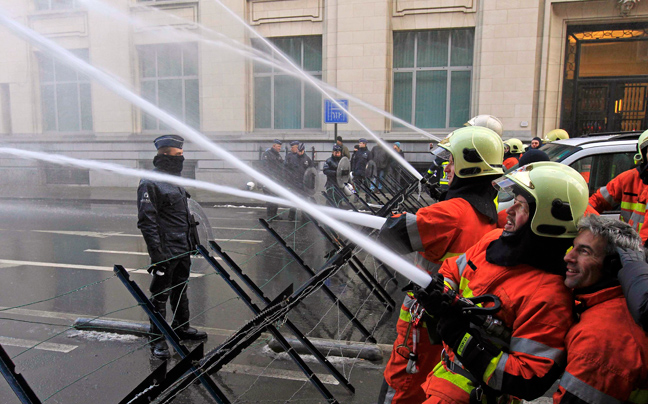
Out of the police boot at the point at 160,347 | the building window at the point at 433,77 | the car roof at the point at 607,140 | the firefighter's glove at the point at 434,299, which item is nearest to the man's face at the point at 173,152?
the police boot at the point at 160,347

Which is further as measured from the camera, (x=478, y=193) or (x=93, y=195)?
(x=93, y=195)

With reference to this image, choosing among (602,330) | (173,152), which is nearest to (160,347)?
(173,152)

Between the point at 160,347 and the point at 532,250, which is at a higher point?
the point at 532,250

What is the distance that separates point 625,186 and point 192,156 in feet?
52.8

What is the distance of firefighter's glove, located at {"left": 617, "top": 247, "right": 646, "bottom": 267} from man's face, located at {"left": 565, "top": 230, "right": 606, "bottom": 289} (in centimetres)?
7

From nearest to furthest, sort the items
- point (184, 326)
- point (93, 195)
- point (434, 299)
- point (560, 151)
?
point (434, 299) → point (184, 326) → point (560, 151) → point (93, 195)

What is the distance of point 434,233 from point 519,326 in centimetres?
89

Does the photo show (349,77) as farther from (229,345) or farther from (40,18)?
(229,345)

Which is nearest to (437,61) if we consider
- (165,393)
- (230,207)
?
(230,207)

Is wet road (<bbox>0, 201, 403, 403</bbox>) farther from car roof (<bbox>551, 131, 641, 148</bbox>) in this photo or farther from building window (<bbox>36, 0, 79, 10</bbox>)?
building window (<bbox>36, 0, 79, 10</bbox>)

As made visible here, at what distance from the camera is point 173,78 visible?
58.1ft

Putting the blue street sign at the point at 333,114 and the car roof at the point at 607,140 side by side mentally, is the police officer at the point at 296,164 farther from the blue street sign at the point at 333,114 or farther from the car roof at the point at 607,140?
the car roof at the point at 607,140

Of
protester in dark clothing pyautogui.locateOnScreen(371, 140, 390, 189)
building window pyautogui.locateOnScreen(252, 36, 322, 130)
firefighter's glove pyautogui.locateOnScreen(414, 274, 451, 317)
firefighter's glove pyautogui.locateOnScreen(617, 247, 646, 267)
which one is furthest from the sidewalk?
firefighter's glove pyautogui.locateOnScreen(617, 247, 646, 267)

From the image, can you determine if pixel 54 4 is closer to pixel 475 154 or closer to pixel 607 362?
pixel 475 154
